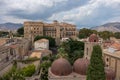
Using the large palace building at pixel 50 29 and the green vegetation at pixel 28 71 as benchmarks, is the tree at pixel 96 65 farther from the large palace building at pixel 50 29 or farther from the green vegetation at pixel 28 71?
the large palace building at pixel 50 29

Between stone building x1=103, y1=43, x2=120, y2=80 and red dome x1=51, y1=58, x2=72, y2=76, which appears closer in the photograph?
red dome x1=51, y1=58, x2=72, y2=76

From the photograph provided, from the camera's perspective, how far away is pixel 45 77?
118 ft

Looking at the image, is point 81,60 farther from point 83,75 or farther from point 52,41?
point 52,41

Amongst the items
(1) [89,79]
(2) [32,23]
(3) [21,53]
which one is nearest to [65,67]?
(1) [89,79]

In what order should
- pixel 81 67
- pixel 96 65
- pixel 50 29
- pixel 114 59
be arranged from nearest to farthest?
1. pixel 96 65
2. pixel 81 67
3. pixel 114 59
4. pixel 50 29

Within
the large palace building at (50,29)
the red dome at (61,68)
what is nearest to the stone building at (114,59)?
the red dome at (61,68)

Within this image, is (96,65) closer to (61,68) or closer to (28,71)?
(61,68)

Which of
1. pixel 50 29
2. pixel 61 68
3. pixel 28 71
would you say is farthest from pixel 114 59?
pixel 50 29

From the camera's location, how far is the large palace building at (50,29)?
307 feet

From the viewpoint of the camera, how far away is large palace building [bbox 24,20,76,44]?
93.6 m

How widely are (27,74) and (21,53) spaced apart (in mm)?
19023

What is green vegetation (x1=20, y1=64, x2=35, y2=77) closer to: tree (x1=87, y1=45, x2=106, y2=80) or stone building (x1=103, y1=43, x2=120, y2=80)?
stone building (x1=103, y1=43, x2=120, y2=80)

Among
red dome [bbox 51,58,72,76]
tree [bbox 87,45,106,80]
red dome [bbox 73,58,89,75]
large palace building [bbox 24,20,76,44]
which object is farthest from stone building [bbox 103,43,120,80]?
large palace building [bbox 24,20,76,44]

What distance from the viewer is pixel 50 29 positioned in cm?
9756
